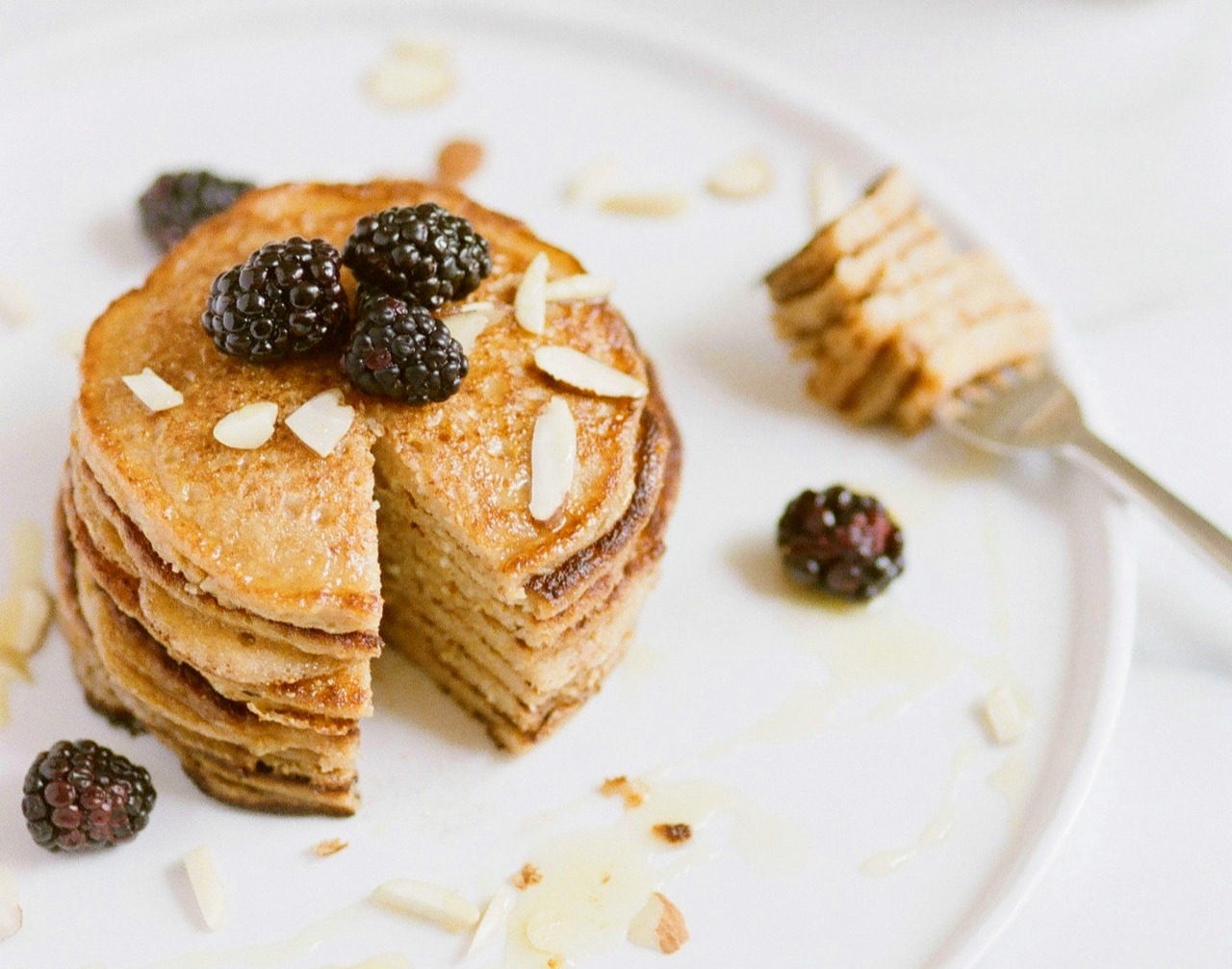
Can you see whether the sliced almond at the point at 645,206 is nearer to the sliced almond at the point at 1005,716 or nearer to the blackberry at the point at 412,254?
the blackberry at the point at 412,254

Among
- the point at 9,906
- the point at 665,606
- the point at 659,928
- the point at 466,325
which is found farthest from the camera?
the point at 665,606

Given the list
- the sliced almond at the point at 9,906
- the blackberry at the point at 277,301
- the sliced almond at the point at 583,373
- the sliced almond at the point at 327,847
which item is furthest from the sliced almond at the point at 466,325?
the sliced almond at the point at 9,906

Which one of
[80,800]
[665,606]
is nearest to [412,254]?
[665,606]

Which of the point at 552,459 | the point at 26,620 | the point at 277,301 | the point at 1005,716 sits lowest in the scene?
the point at 26,620

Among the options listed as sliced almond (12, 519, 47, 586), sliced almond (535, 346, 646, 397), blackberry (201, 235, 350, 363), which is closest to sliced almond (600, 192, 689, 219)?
sliced almond (535, 346, 646, 397)

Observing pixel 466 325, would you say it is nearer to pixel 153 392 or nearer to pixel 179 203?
pixel 153 392

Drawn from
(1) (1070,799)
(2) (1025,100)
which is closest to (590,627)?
(1) (1070,799)

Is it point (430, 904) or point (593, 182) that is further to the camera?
point (593, 182)

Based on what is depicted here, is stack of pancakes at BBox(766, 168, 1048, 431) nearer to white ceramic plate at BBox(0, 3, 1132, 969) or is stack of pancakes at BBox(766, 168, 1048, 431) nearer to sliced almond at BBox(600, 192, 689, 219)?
white ceramic plate at BBox(0, 3, 1132, 969)
